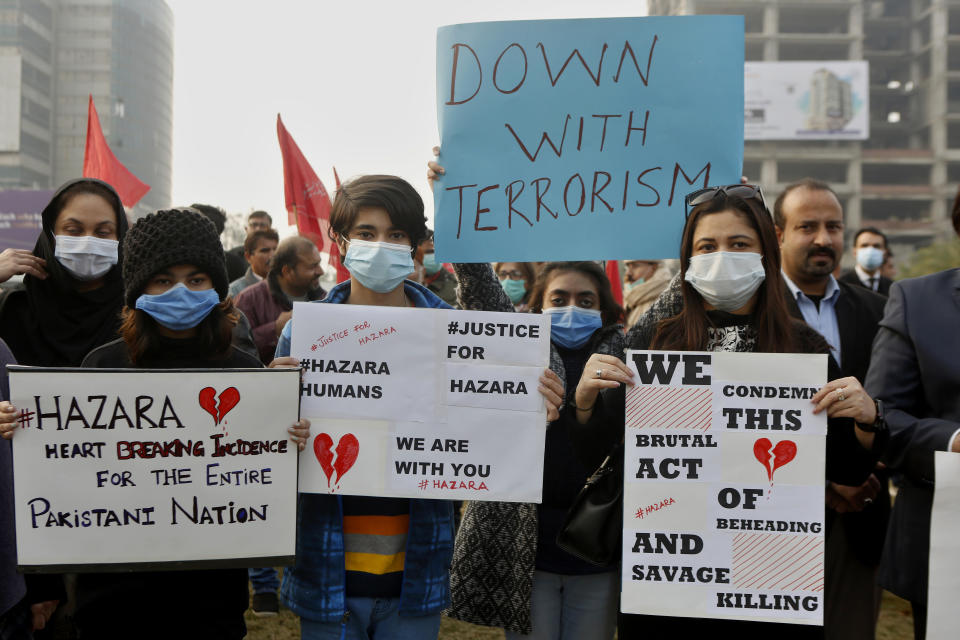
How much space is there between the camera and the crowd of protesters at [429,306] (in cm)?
247

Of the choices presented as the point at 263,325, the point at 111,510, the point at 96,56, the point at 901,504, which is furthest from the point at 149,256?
the point at 96,56

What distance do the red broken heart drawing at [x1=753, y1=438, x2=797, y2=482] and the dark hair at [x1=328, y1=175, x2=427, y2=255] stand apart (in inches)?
51.6

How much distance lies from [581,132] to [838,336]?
1.65 m

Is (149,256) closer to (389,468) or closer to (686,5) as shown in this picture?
(389,468)

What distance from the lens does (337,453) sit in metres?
2.63

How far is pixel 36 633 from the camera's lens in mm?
3066

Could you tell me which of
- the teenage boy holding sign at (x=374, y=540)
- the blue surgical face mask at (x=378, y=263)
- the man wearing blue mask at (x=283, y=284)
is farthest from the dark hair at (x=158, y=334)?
the man wearing blue mask at (x=283, y=284)

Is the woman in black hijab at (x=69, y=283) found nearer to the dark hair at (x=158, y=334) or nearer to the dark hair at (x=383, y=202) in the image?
the dark hair at (x=158, y=334)

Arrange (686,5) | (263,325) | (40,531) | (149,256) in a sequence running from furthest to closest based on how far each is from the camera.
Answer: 1. (686,5)
2. (263,325)
3. (149,256)
4. (40,531)

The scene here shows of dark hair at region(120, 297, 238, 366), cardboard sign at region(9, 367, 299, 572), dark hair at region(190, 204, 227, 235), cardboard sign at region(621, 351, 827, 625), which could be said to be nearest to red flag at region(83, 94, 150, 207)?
dark hair at region(190, 204, 227, 235)

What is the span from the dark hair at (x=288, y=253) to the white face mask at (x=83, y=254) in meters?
2.93

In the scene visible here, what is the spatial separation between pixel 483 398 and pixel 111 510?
117 cm

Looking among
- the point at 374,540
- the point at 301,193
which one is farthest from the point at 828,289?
the point at 301,193

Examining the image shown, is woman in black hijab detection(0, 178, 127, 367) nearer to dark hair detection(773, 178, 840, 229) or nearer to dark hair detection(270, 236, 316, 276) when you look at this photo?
dark hair detection(270, 236, 316, 276)
